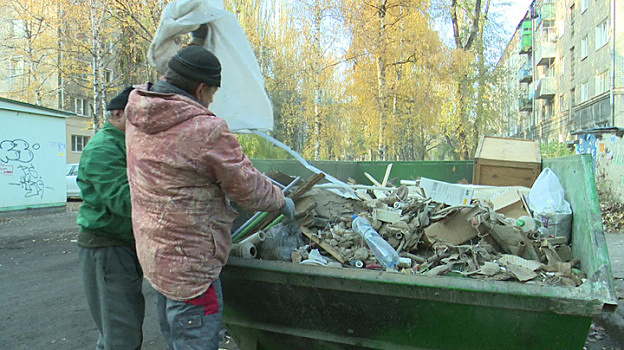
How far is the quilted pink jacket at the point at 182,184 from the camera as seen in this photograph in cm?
164

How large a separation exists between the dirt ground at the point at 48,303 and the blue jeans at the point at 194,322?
6.10ft

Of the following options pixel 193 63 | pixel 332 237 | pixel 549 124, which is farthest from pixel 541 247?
pixel 549 124

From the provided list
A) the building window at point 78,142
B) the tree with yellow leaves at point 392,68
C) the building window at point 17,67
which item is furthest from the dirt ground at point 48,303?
the building window at point 78,142

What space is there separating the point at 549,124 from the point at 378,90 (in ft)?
74.6

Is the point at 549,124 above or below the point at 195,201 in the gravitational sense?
above

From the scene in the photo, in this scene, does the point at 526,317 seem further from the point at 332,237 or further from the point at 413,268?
the point at 332,237

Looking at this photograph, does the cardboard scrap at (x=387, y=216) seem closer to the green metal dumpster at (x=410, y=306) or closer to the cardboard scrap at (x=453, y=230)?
the cardboard scrap at (x=453, y=230)

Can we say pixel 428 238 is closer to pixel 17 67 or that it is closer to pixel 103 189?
pixel 103 189

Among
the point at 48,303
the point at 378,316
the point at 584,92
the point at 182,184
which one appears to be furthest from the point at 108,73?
the point at 378,316

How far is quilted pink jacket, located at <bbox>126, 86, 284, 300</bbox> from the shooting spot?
5.37 feet

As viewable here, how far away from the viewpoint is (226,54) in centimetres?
267

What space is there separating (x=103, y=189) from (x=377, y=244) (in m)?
1.37

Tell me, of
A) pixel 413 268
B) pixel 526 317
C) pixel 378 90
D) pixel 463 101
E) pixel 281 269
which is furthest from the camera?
pixel 463 101

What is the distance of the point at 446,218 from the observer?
97.9 inches
